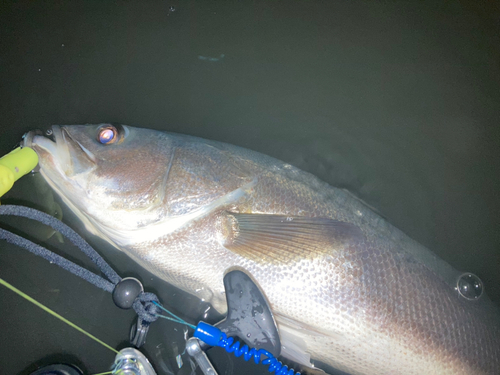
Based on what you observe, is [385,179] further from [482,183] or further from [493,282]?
[493,282]

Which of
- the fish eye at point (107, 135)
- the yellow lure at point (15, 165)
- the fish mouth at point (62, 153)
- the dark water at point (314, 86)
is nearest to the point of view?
the yellow lure at point (15, 165)

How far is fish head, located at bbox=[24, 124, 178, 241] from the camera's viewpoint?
121 centimetres

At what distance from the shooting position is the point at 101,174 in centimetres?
123

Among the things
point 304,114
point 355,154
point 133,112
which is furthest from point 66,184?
point 355,154

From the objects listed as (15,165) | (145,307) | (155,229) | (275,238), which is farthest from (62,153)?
(275,238)

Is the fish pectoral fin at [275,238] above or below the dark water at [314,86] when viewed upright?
below

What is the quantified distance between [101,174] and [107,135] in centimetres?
21

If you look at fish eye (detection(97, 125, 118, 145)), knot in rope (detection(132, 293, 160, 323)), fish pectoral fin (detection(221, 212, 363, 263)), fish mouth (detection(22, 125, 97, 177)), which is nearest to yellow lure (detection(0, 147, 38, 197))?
fish mouth (detection(22, 125, 97, 177))

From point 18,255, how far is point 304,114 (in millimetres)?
2082

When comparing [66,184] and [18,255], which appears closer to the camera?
[66,184]

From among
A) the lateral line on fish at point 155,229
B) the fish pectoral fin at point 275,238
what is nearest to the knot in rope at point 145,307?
the lateral line on fish at point 155,229

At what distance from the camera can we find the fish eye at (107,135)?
131cm

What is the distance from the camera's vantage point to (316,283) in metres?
1.26

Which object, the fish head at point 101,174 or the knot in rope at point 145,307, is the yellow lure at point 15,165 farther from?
the knot in rope at point 145,307
